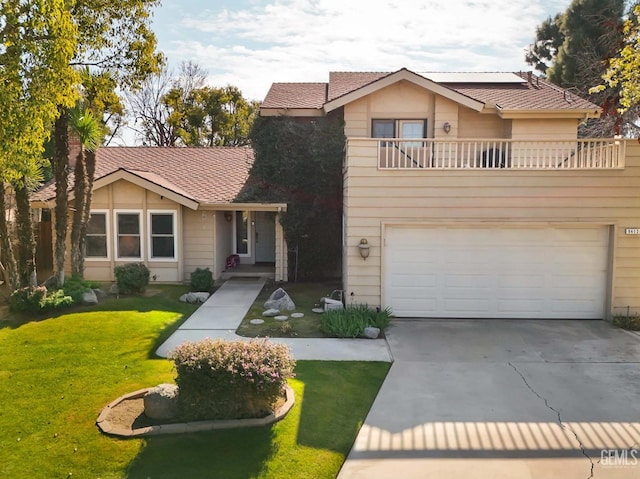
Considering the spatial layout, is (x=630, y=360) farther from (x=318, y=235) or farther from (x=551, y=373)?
(x=318, y=235)

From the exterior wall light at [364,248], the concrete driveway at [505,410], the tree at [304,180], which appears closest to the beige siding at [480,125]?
the tree at [304,180]

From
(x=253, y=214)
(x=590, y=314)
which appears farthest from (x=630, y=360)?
(x=253, y=214)

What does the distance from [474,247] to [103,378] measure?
Result: 8.16 m

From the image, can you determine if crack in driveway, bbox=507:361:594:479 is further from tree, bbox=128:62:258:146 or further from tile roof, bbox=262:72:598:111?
tree, bbox=128:62:258:146

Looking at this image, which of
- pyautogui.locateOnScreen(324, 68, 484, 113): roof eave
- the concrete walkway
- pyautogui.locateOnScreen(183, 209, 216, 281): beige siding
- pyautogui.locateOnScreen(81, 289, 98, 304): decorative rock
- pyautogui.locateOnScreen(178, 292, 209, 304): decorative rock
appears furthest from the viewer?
pyautogui.locateOnScreen(183, 209, 216, 281): beige siding

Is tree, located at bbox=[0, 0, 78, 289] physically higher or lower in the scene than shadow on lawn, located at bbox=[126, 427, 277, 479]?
higher

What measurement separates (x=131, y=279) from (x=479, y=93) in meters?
12.2

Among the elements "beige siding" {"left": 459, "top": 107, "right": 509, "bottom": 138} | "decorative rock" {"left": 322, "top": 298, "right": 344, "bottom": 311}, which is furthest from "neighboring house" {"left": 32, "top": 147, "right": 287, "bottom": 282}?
"beige siding" {"left": 459, "top": 107, "right": 509, "bottom": 138}

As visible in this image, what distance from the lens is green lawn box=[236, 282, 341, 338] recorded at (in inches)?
391

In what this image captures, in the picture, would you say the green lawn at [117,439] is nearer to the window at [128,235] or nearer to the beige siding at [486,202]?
the beige siding at [486,202]

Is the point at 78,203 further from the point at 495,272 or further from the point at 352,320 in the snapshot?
the point at 495,272

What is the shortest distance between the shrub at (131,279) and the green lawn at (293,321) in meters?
3.06

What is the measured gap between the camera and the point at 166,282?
15.0 meters

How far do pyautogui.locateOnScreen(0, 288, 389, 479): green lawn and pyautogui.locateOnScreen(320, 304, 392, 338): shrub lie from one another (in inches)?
68.7
